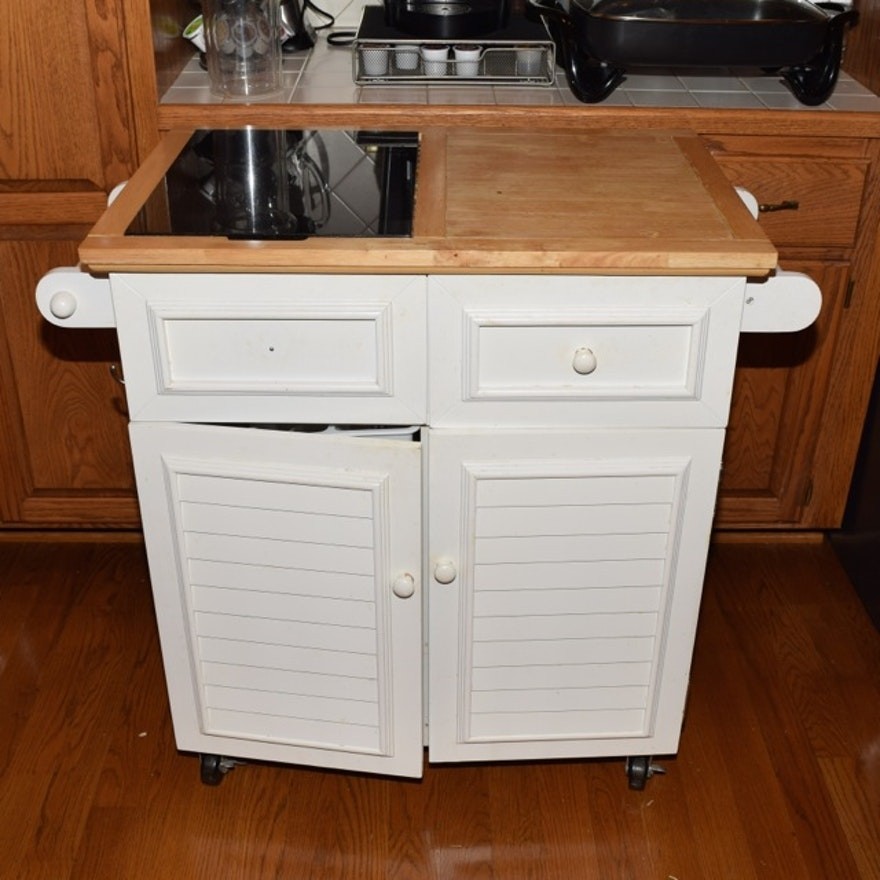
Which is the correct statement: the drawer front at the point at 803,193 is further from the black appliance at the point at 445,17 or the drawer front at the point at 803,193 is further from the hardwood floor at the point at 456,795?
the hardwood floor at the point at 456,795

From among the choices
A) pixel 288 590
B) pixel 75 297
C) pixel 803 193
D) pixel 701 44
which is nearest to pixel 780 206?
pixel 803 193

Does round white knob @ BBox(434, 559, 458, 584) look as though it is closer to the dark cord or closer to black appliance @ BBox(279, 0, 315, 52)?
black appliance @ BBox(279, 0, 315, 52)

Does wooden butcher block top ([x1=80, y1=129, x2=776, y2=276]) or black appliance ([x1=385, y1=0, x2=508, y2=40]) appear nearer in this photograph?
wooden butcher block top ([x1=80, y1=129, x2=776, y2=276])

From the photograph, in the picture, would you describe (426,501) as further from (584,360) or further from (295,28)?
(295,28)

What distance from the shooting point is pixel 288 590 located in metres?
1.55

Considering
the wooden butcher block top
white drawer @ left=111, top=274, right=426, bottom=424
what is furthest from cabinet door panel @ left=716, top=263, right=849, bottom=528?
white drawer @ left=111, top=274, right=426, bottom=424

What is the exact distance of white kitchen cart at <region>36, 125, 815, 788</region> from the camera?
4.51 ft

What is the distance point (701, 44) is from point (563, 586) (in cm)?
82

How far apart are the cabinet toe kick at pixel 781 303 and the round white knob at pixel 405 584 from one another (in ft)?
1.63

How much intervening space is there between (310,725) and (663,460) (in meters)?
0.60

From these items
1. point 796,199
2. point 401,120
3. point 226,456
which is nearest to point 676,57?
point 796,199

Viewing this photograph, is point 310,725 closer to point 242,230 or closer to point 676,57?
point 242,230

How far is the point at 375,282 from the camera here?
1354 mm

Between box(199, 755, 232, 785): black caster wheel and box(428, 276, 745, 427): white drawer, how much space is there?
2.17ft
